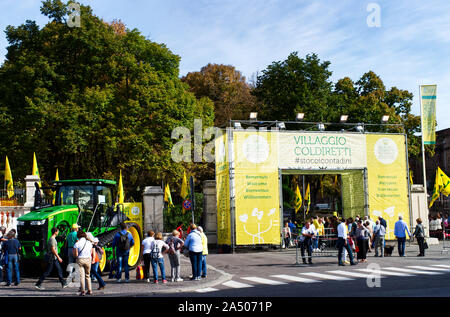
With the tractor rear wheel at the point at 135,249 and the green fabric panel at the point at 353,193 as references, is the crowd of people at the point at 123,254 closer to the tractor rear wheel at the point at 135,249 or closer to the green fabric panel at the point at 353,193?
the tractor rear wheel at the point at 135,249

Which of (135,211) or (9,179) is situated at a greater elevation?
(9,179)

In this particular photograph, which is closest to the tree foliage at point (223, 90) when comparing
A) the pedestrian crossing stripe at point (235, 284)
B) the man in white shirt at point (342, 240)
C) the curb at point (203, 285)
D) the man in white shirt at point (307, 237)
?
the man in white shirt at point (307, 237)

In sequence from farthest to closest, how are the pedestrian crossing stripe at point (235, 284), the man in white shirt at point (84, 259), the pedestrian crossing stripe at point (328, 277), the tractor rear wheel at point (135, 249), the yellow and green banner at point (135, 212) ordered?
1. the yellow and green banner at point (135, 212)
2. the tractor rear wheel at point (135, 249)
3. the pedestrian crossing stripe at point (328, 277)
4. the pedestrian crossing stripe at point (235, 284)
5. the man in white shirt at point (84, 259)

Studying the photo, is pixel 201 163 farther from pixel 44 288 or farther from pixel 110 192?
pixel 44 288

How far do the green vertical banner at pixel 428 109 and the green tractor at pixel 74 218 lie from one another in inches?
746

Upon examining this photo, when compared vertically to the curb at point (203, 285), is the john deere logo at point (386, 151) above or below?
above

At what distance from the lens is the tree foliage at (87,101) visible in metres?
32.8

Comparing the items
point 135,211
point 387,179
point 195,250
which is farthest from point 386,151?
point 195,250

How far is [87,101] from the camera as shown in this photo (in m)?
33.1

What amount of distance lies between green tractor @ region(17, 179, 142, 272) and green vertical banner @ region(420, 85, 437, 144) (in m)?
18.9

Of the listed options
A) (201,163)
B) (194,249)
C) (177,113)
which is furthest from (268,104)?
(194,249)

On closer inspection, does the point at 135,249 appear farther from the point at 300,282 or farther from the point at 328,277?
the point at 328,277

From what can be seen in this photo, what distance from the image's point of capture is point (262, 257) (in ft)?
74.5

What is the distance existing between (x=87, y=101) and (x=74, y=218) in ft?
Answer: 61.5
